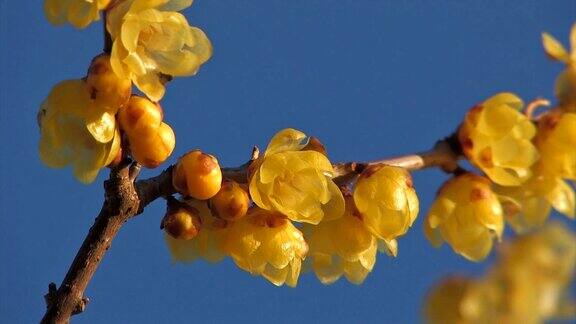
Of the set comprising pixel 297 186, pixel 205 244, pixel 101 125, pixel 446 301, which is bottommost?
pixel 205 244

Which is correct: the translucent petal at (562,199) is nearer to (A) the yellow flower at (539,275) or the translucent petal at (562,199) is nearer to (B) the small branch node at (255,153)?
(B) the small branch node at (255,153)

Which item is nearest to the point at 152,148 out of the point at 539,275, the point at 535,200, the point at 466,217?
the point at 466,217

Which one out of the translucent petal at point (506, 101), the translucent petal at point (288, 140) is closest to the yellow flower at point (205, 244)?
the translucent petal at point (288, 140)

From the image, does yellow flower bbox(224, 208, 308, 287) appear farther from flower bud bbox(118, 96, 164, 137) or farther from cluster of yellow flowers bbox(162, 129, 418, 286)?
flower bud bbox(118, 96, 164, 137)

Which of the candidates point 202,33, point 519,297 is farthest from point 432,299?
point 202,33

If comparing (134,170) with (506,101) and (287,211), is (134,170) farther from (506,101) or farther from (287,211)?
(506,101)

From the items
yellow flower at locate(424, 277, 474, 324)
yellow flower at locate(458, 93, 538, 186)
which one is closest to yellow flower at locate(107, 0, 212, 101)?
yellow flower at locate(458, 93, 538, 186)
